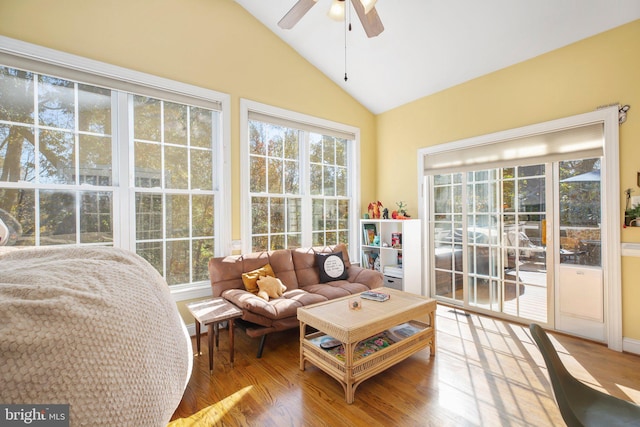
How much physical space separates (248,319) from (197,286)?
0.90 metres

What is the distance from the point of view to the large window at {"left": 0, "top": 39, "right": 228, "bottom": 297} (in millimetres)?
2398

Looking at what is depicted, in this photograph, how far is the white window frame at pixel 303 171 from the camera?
3.48 metres

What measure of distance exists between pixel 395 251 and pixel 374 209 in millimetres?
718

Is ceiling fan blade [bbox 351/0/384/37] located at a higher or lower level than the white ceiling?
lower

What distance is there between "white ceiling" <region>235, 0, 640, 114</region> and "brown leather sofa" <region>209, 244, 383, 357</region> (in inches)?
97.7

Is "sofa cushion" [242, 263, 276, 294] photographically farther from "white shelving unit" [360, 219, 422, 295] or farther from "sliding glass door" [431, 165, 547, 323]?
"sliding glass door" [431, 165, 547, 323]

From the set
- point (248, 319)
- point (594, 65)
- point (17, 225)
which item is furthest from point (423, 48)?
point (17, 225)

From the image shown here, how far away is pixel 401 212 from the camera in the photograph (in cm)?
444

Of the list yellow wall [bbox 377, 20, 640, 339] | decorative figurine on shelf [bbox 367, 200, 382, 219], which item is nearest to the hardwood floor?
yellow wall [bbox 377, 20, 640, 339]

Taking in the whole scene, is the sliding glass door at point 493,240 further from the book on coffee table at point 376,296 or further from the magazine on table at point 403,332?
the book on coffee table at point 376,296

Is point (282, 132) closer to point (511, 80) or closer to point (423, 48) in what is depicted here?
point (423, 48)

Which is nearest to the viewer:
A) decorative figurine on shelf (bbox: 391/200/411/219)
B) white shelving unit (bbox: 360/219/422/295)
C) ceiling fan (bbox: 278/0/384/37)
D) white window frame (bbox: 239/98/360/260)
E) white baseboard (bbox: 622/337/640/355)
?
ceiling fan (bbox: 278/0/384/37)

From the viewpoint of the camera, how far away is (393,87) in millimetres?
4246

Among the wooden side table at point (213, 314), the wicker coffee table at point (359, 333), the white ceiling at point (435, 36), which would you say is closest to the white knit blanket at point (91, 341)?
the wicker coffee table at point (359, 333)
